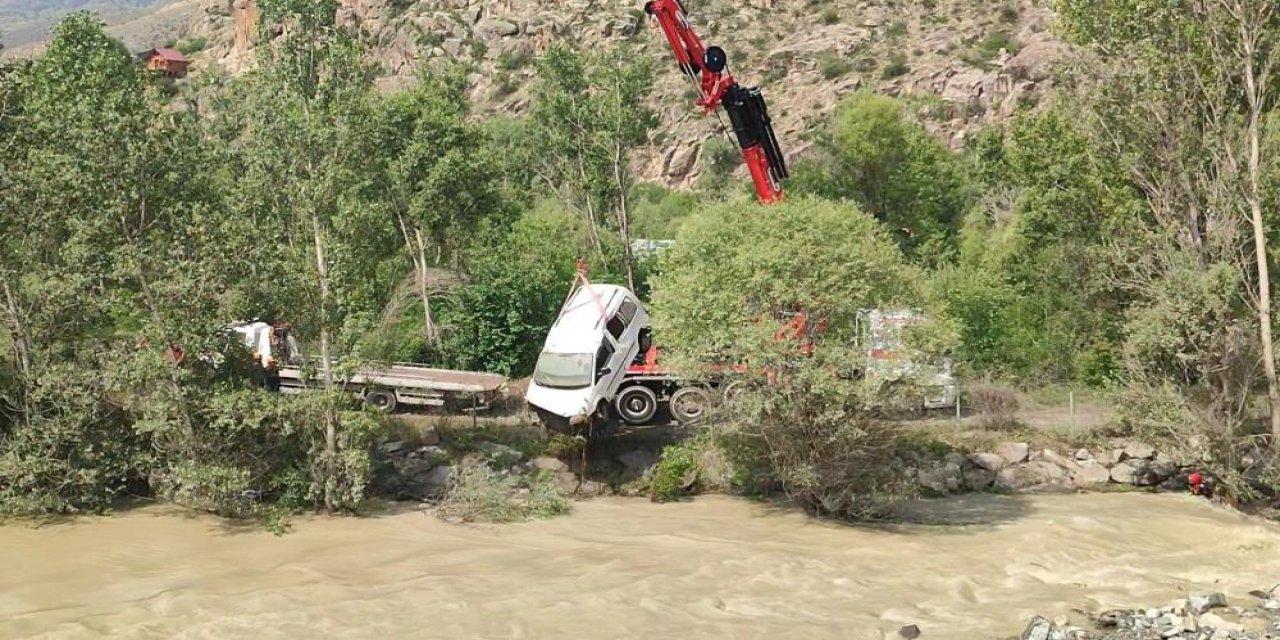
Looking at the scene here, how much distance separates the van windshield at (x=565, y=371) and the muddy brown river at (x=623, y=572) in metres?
2.65

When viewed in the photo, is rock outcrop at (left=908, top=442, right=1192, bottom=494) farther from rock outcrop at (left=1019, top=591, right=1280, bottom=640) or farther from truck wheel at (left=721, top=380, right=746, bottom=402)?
rock outcrop at (left=1019, top=591, right=1280, bottom=640)

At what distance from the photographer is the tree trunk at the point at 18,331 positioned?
677 inches

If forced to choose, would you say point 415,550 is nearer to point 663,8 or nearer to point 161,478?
point 161,478

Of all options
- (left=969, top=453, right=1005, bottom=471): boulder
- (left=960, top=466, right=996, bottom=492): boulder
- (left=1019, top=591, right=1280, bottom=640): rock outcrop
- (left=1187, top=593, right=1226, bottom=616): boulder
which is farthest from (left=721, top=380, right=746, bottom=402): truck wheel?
(left=1187, top=593, right=1226, bottom=616): boulder

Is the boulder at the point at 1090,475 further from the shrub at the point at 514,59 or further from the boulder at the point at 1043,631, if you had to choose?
the shrub at the point at 514,59

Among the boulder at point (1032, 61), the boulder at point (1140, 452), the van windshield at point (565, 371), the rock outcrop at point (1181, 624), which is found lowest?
the rock outcrop at point (1181, 624)

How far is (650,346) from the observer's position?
2252 cm

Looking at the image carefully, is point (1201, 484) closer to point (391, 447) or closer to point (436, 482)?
point (436, 482)

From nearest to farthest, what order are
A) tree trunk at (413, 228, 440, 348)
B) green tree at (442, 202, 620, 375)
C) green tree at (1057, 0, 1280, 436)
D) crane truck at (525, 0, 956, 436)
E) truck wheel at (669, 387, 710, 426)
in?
crane truck at (525, 0, 956, 436)
green tree at (1057, 0, 1280, 436)
truck wheel at (669, 387, 710, 426)
green tree at (442, 202, 620, 375)
tree trunk at (413, 228, 440, 348)

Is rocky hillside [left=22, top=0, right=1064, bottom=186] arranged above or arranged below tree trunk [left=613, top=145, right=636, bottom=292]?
above

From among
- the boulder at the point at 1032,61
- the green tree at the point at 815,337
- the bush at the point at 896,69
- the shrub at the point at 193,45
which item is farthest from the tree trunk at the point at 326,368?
the shrub at the point at 193,45

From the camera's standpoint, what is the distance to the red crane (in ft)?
76.1

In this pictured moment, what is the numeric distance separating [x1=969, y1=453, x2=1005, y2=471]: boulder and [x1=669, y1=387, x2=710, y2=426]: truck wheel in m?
6.03

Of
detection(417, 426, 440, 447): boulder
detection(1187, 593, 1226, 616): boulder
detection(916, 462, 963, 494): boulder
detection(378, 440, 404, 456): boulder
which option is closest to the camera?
detection(1187, 593, 1226, 616): boulder
